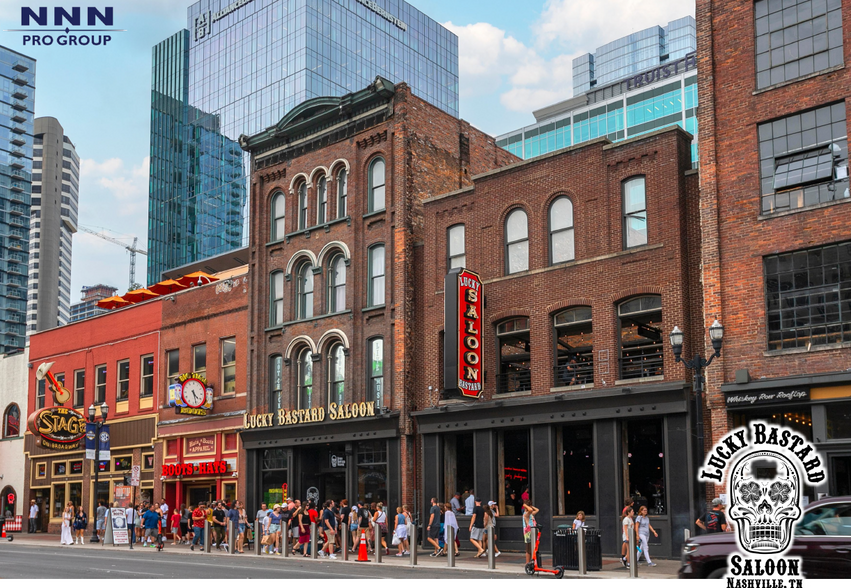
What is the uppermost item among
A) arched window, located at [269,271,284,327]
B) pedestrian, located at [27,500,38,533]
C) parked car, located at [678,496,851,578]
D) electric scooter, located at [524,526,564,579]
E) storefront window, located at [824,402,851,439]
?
arched window, located at [269,271,284,327]

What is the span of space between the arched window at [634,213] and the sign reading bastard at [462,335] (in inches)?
216

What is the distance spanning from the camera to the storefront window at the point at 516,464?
31.0 metres

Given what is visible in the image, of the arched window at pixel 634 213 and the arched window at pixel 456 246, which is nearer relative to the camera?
the arched window at pixel 634 213

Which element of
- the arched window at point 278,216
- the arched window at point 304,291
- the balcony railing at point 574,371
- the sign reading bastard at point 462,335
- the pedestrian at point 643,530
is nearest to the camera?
the pedestrian at point 643,530

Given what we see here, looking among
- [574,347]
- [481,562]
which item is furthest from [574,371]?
[481,562]

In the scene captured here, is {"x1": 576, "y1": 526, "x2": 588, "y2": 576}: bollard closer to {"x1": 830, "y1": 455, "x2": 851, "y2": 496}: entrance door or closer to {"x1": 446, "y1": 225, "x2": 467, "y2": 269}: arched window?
{"x1": 830, "y1": 455, "x2": 851, "y2": 496}: entrance door

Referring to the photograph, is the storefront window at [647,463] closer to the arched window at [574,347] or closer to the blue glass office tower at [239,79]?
the arched window at [574,347]

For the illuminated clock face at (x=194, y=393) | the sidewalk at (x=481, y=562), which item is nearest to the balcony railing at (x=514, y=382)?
the sidewalk at (x=481, y=562)

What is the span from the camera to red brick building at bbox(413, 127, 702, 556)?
27734 mm

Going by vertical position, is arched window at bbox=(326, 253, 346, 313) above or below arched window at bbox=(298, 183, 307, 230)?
below

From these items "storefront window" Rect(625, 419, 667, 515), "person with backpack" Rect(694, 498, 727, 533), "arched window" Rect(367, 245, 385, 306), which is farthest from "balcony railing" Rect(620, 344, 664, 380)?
"arched window" Rect(367, 245, 385, 306)

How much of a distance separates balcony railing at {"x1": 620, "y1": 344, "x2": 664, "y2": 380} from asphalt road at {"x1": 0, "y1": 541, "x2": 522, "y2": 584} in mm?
8352

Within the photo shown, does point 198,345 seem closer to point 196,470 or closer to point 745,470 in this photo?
point 196,470

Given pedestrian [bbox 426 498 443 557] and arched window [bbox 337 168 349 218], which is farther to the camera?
arched window [bbox 337 168 349 218]
